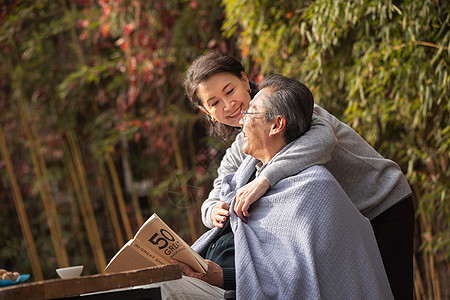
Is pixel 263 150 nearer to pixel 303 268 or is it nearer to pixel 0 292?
pixel 303 268

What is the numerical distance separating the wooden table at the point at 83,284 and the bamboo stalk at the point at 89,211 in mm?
3787

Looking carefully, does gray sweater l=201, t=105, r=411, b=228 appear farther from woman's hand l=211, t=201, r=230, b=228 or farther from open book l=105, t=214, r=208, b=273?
open book l=105, t=214, r=208, b=273

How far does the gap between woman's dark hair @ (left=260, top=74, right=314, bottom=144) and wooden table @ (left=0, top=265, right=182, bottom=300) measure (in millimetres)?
706

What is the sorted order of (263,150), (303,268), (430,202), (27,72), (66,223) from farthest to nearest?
(66,223), (27,72), (430,202), (263,150), (303,268)

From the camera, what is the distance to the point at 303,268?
67.1 inches

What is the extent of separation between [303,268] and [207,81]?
3.01 feet

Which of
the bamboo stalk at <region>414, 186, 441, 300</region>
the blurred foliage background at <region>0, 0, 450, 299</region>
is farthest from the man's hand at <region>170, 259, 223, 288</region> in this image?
the bamboo stalk at <region>414, 186, 441, 300</region>

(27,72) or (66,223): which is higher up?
(27,72)

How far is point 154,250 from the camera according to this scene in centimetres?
168

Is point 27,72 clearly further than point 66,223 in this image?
No

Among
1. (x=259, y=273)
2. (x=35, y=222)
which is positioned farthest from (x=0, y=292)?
(x=35, y=222)

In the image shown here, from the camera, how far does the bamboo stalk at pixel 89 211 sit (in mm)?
5066

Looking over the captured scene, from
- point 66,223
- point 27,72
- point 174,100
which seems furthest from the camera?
point 66,223

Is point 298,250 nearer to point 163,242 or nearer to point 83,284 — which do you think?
point 163,242
